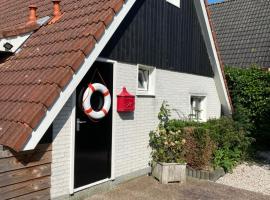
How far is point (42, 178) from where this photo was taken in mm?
5750

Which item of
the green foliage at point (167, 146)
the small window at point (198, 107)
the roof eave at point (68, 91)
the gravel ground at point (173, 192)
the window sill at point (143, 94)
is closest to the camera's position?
the roof eave at point (68, 91)

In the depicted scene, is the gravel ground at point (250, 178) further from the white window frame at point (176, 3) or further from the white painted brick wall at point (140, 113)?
the white window frame at point (176, 3)

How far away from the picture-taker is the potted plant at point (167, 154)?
814 centimetres

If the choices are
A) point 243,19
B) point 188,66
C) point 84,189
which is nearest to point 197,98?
point 188,66

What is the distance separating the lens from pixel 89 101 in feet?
21.5

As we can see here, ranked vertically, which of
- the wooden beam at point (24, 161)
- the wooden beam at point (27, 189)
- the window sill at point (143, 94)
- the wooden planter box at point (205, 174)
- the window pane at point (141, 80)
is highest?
the window pane at point (141, 80)

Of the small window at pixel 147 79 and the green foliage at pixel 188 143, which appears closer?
the green foliage at pixel 188 143

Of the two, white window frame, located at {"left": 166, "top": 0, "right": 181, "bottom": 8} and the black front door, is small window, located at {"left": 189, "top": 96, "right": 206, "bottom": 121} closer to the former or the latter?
white window frame, located at {"left": 166, "top": 0, "right": 181, "bottom": 8}

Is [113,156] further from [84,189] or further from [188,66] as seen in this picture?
[188,66]

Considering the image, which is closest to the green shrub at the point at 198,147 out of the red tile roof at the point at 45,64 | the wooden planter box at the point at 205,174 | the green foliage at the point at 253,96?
the wooden planter box at the point at 205,174

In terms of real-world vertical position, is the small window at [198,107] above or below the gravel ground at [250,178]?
above

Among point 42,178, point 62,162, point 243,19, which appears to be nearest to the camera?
point 42,178

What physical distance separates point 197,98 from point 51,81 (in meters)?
7.54

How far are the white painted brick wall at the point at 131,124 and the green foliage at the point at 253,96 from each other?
3169 millimetres
